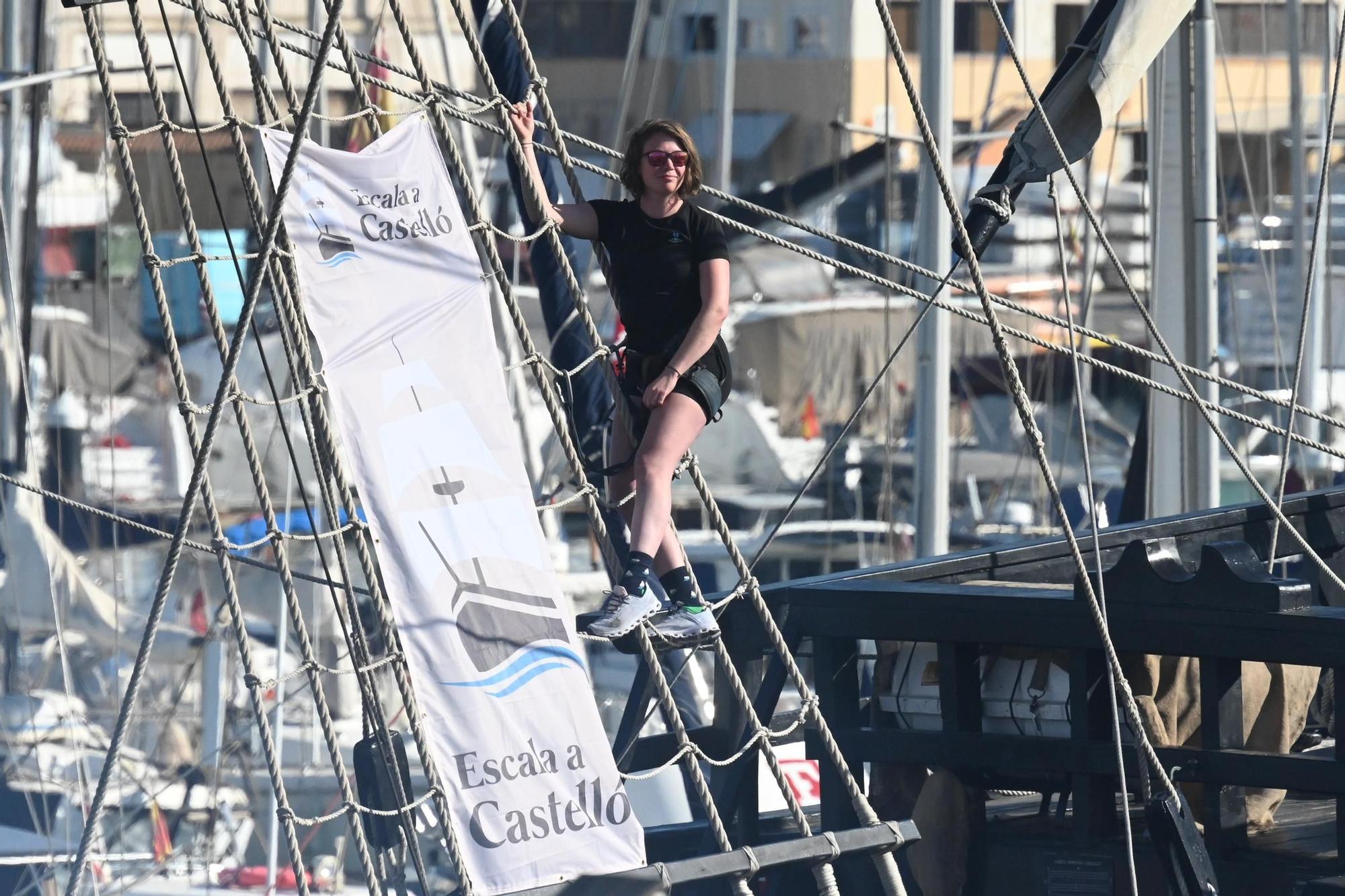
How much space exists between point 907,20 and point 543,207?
2336 cm

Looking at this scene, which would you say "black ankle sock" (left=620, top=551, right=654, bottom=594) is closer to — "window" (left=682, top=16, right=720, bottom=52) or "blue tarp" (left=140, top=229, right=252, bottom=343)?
"blue tarp" (left=140, top=229, right=252, bottom=343)

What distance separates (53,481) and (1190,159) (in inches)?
393

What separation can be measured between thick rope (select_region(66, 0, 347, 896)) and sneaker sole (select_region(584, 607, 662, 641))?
82 centimetres

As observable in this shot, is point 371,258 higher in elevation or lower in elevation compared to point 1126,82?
lower

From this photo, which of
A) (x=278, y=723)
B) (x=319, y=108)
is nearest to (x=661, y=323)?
(x=278, y=723)

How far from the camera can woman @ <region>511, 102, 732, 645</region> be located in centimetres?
438

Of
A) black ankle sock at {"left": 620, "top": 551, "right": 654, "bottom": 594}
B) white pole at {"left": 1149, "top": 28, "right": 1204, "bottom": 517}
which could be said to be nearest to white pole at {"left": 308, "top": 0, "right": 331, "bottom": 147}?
white pole at {"left": 1149, "top": 28, "right": 1204, "bottom": 517}

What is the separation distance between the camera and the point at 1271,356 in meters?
21.4

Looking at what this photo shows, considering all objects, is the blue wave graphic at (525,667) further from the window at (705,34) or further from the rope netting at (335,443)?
the window at (705,34)

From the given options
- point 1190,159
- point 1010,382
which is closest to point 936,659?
point 1010,382

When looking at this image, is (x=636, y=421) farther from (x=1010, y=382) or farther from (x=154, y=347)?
(x=154, y=347)

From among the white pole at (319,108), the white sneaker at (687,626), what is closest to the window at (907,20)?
the white pole at (319,108)

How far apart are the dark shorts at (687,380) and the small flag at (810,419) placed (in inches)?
639

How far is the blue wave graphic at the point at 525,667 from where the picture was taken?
13.3 feet
